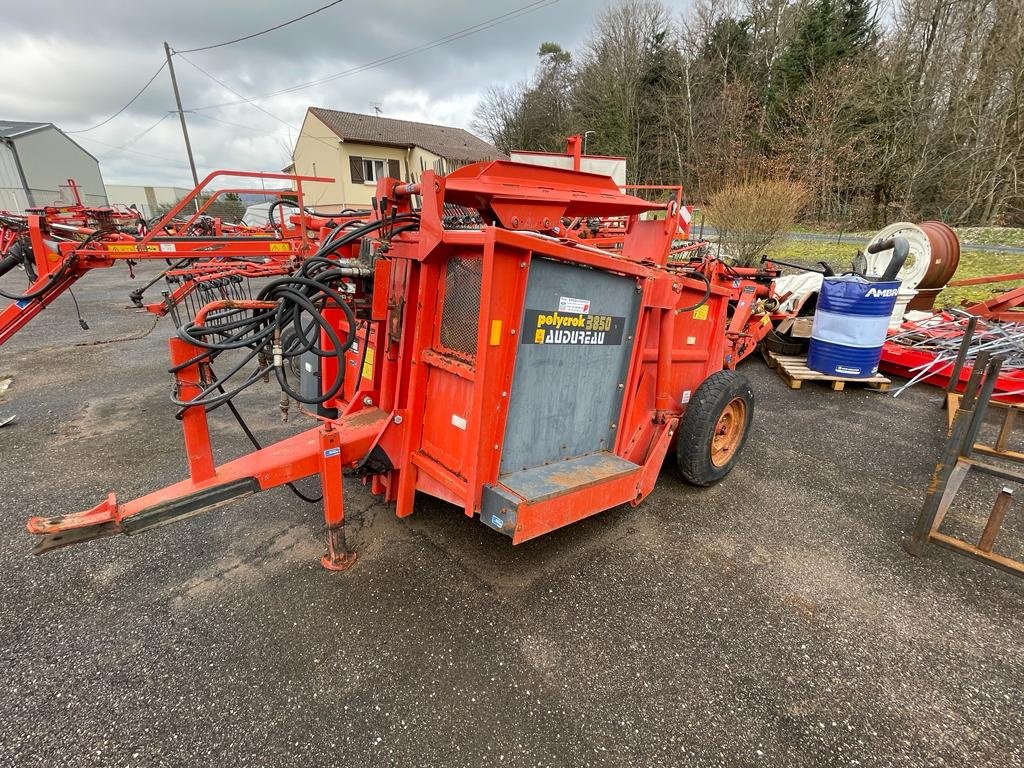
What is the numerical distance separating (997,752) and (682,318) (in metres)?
2.44

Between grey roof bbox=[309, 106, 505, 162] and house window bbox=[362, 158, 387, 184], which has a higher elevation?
grey roof bbox=[309, 106, 505, 162]

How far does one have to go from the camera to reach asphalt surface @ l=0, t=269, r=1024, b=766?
5.98 feet

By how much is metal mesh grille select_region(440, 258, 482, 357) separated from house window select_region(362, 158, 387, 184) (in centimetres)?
2841

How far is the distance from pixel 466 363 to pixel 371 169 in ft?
97.5

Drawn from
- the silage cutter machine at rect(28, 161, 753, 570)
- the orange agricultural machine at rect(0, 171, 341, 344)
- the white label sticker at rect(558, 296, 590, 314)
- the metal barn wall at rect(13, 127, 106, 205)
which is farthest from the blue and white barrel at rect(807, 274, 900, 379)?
the metal barn wall at rect(13, 127, 106, 205)

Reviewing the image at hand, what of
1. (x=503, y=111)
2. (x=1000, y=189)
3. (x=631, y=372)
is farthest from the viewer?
(x=503, y=111)

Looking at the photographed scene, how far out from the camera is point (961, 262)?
11.5 m

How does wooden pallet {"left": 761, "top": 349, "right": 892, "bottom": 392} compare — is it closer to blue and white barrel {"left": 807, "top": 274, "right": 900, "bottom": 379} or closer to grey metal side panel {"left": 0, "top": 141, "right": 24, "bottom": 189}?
blue and white barrel {"left": 807, "top": 274, "right": 900, "bottom": 379}

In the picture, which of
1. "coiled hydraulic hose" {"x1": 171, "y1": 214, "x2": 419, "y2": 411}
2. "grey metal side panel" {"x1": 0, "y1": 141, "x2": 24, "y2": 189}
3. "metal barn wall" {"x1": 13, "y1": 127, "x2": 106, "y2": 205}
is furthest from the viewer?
"metal barn wall" {"x1": 13, "y1": 127, "x2": 106, "y2": 205}

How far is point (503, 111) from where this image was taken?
3719 cm

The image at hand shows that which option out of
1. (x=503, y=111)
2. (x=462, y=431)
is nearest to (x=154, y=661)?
(x=462, y=431)

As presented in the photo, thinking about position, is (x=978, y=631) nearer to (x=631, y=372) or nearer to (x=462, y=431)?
(x=631, y=372)

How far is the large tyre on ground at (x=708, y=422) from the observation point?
10.6 ft

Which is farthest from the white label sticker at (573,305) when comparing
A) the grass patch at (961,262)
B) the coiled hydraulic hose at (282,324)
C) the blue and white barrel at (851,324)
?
the grass patch at (961,262)
